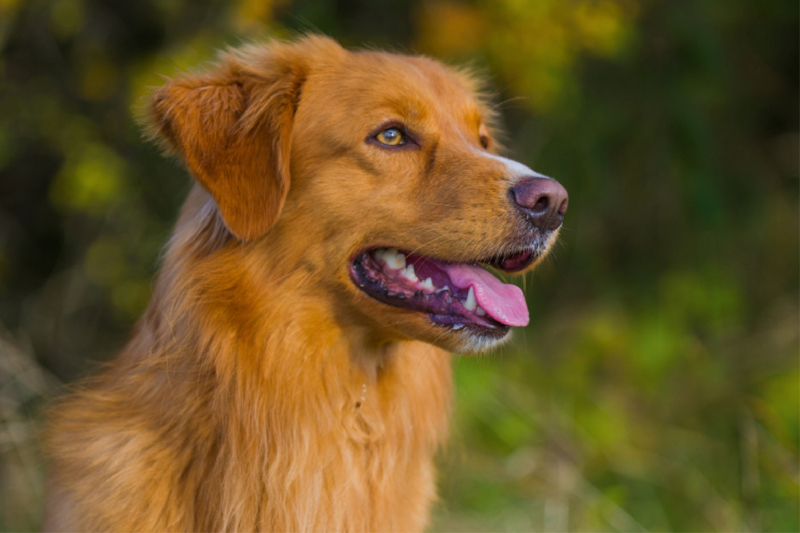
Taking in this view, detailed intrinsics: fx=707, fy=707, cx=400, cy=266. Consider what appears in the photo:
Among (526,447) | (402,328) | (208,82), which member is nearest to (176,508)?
(402,328)

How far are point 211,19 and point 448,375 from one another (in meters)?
2.66

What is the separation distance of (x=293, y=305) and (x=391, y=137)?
66 centimetres

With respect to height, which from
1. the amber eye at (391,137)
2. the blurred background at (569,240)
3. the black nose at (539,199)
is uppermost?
the amber eye at (391,137)

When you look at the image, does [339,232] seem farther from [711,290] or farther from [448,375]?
[711,290]

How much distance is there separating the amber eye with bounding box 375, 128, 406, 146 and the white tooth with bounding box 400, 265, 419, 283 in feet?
1.41

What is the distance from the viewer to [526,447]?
14.6 feet

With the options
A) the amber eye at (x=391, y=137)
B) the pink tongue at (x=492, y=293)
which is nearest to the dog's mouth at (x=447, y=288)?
the pink tongue at (x=492, y=293)

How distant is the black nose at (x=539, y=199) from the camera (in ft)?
7.30

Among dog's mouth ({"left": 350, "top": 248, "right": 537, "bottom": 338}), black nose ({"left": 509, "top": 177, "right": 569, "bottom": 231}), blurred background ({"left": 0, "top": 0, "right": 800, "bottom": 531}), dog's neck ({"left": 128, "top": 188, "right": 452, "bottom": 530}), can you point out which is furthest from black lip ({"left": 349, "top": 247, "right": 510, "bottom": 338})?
blurred background ({"left": 0, "top": 0, "right": 800, "bottom": 531})

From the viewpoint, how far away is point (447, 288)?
7.63 ft

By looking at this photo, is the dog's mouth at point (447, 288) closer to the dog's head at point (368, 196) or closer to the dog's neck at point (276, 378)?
the dog's head at point (368, 196)

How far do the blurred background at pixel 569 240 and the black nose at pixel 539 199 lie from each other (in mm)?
1904

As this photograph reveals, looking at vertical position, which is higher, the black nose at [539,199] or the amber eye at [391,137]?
the amber eye at [391,137]

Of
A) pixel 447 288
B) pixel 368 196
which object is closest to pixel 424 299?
pixel 447 288
